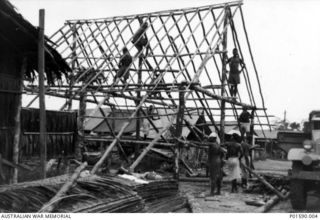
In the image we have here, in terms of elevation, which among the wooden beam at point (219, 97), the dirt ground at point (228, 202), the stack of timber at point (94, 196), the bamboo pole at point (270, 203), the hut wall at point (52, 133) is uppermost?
the wooden beam at point (219, 97)

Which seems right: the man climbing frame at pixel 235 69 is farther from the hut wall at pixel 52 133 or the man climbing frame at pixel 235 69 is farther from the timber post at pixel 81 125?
the hut wall at pixel 52 133

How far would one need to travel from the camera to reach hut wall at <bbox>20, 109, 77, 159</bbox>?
10.7 meters

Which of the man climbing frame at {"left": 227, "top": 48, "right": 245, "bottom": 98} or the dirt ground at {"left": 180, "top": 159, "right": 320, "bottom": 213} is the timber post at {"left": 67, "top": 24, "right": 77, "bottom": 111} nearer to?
the dirt ground at {"left": 180, "top": 159, "right": 320, "bottom": 213}

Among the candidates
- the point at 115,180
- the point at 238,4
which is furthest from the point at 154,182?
the point at 238,4

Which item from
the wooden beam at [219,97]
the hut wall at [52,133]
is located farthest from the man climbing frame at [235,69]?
the hut wall at [52,133]

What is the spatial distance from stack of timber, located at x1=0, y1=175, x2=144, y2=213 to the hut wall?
273 cm

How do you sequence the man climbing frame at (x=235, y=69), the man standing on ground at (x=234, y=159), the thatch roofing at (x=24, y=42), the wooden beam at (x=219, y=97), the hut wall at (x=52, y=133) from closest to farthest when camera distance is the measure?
the thatch roofing at (x=24, y=42)
the hut wall at (x=52, y=133)
the man standing on ground at (x=234, y=159)
the wooden beam at (x=219, y=97)
the man climbing frame at (x=235, y=69)

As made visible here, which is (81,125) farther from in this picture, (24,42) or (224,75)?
(24,42)

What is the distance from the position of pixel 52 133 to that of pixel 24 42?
3545 mm

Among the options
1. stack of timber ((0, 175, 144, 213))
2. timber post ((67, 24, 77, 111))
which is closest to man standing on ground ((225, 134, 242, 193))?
stack of timber ((0, 175, 144, 213))

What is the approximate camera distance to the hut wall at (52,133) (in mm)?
10695

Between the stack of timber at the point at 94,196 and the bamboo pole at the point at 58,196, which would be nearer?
the bamboo pole at the point at 58,196

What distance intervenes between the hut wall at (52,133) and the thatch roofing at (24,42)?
1451mm

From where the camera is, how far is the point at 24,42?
8.70m
